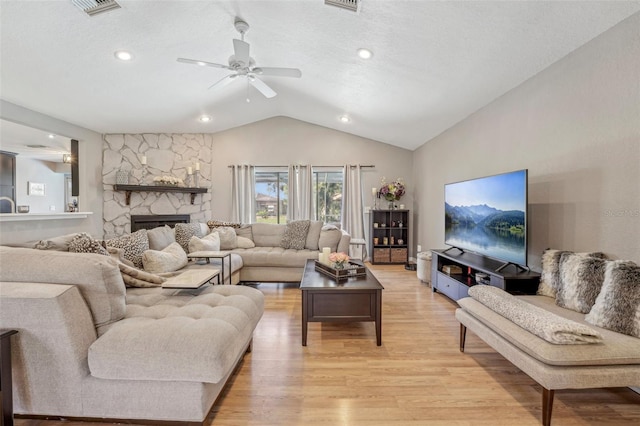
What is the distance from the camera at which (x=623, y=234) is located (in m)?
1.94

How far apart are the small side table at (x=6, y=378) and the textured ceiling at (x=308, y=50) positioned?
2753 mm

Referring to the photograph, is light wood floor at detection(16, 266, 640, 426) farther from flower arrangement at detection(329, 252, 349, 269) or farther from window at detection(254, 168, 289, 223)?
window at detection(254, 168, 289, 223)

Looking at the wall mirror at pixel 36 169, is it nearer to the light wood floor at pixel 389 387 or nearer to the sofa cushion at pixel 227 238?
the sofa cushion at pixel 227 238

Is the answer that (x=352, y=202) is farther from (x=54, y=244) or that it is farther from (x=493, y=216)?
(x=54, y=244)

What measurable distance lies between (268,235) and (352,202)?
217cm

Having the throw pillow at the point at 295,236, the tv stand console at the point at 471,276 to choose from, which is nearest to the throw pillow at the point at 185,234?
the throw pillow at the point at 295,236

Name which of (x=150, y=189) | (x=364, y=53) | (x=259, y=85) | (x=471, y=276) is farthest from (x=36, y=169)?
(x=471, y=276)

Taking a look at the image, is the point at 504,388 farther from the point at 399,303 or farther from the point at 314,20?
the point at 314,20

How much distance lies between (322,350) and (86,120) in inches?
218

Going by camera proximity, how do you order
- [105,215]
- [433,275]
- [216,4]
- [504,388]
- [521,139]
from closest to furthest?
[504,388]
[216,4]
[521,139]
[433,275]
[105,215]

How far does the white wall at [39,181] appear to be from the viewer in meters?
5.43

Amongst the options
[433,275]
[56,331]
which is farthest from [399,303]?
[56,331]

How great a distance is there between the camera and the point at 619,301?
1.60 m

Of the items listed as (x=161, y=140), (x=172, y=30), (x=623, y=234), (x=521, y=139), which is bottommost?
(x=623, y=234)
